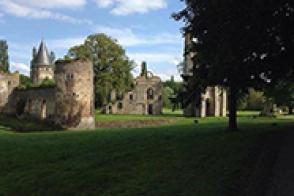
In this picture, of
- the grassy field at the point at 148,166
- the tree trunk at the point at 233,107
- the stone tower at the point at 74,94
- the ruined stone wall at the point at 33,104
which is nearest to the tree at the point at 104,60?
the ruined stone wall at the point at 33,104

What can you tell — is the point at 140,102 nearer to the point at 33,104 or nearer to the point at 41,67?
the point at 33,104

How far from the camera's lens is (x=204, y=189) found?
13180 millimetres

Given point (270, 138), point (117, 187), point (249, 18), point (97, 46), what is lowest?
point (117, 187)

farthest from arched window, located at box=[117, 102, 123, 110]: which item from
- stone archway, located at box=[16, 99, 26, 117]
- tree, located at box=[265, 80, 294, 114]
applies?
tree, located at box=[265, 80, 294, 114]

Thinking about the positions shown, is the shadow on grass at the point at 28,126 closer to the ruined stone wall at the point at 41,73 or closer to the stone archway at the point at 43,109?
the stone archway at the point at 43,109

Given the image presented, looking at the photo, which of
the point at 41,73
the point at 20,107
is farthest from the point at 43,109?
the point at 41,73

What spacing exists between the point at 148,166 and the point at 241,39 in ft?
18.1

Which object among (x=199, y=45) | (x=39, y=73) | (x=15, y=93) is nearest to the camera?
(x=199, y=45)

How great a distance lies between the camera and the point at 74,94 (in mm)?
48188

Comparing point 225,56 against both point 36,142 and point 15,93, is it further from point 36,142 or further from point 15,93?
point 15,93

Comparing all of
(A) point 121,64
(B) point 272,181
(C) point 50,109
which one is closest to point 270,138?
(B) point 272,181

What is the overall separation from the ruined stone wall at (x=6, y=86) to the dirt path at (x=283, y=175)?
51.3 metres

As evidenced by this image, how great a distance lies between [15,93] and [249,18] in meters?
50.0

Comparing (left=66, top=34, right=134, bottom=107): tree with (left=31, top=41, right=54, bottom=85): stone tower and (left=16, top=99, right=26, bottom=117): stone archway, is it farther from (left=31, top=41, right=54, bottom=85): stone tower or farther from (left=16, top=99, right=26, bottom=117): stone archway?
(left=31, top=41, right=54, bottom=85): stone tower
